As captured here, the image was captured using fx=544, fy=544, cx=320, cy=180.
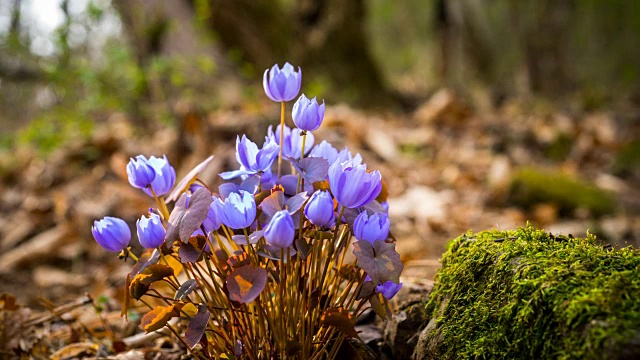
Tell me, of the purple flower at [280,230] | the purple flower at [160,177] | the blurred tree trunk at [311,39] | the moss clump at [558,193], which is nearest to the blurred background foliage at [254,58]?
the blurred tree trunk at [311,39]

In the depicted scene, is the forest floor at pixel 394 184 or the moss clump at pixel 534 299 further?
the forest floor at pixel 394 184

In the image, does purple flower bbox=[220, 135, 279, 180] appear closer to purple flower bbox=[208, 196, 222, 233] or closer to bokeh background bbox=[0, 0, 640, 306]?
purple flower bbox=[208, 196, 222, 233]

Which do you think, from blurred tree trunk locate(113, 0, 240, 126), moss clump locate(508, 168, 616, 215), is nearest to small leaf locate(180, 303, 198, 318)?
moss clump locate(508, 168, 616, 215)

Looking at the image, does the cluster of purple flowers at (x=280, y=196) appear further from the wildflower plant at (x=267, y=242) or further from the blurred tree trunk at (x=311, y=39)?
the blurred tree trunk at (x=311, y=39)

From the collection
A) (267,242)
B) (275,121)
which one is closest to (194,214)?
(267,242)

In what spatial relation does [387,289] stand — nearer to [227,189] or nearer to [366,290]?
[366,290]

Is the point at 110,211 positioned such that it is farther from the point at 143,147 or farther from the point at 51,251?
the point at 143,147
